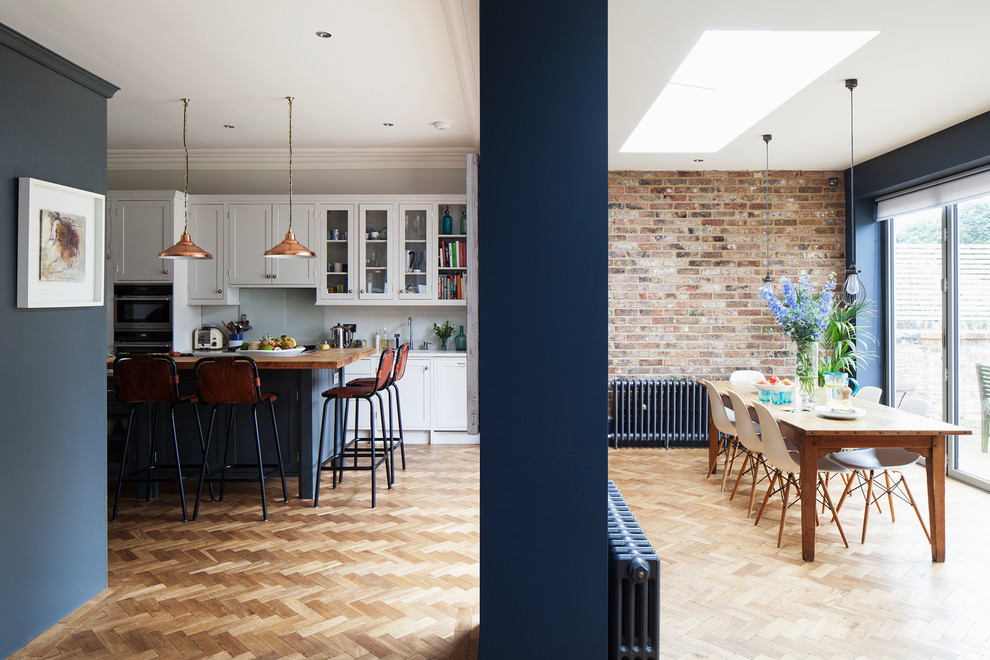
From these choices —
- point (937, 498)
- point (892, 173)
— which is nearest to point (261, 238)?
point (937, 498)

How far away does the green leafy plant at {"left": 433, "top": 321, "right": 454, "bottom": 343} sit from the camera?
629 centimetres

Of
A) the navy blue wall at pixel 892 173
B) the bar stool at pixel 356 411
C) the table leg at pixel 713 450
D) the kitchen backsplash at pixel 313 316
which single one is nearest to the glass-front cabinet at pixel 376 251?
the kitchen backsplash at pixel 313 316

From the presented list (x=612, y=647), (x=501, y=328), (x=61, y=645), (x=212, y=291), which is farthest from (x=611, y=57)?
(x=212, y=291)

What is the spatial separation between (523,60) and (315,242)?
461cm

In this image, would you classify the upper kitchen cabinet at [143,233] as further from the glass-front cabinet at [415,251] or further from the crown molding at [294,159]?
the glass-front cabinet at [415,251]

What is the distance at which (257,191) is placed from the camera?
20.7 ft

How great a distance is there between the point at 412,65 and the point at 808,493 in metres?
3.59

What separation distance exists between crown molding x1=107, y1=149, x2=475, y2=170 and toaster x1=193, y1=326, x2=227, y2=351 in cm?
173

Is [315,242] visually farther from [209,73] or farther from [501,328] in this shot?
[501,328]

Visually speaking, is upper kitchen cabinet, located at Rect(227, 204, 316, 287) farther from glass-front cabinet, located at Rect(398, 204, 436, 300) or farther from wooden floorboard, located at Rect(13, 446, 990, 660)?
wooden floorboard, located at Rect(13, 446, 990, 660)

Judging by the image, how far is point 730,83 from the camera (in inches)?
184

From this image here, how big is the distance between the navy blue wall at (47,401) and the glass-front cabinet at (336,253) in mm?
3090

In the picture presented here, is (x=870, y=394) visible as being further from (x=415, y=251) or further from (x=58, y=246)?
(x=58, y=246)

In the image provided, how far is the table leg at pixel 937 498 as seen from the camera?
10.8 feet
